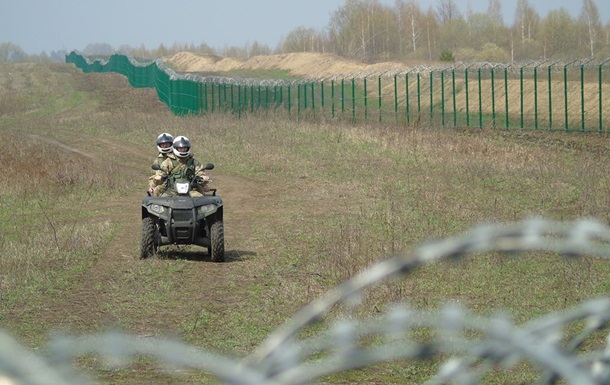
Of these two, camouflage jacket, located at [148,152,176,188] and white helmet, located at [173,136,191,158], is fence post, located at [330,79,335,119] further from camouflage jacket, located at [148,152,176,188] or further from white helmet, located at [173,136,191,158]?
white helmet, located at [173,136,191,158]

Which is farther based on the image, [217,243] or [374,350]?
[217,243]

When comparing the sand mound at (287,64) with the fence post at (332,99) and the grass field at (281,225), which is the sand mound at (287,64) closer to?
the fence post at (332,99)

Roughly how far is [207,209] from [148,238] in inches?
27.4

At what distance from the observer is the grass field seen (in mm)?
10094

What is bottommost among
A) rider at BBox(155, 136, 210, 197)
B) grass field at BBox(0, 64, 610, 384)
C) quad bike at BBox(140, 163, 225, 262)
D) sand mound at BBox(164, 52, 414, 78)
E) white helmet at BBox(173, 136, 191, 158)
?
grass field at BBox(0, 64, 610, 384)

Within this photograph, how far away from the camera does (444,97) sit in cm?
4097

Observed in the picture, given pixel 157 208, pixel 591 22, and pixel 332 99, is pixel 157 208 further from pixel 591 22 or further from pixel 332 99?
pixel 591 22

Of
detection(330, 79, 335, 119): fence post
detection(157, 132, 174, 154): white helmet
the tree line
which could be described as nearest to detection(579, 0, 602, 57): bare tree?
the tree line

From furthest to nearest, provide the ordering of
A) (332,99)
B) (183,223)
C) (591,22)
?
(591,22), (332,99), (183,223)

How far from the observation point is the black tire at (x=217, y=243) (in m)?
13.2

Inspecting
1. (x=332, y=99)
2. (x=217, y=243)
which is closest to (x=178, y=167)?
(x=217, y=243)

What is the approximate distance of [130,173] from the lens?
83.3 feet

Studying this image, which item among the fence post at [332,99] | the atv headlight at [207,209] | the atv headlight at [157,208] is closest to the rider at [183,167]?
the atv headlight at [207,209]

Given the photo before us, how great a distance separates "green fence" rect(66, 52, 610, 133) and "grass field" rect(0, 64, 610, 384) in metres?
2.06
